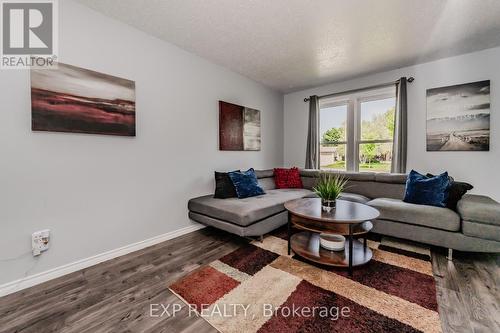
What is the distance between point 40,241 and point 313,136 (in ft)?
14.2

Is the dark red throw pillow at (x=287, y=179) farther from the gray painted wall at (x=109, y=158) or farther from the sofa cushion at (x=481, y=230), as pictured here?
the sofa cushion at (x=481, y=230)

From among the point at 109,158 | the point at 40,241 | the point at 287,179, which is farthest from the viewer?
the point at 287,179

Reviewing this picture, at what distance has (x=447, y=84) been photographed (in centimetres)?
311

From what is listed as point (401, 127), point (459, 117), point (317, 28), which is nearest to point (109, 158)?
point (317, 28)

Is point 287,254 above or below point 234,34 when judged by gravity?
below

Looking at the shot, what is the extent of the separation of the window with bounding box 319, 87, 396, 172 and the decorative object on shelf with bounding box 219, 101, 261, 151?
1511 millimetres

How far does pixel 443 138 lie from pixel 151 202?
427cm

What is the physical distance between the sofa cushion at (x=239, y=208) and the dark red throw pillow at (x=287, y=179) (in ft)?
2.93

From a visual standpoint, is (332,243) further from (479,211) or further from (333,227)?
(479,211)

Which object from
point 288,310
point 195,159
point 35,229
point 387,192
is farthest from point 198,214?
point 387,192

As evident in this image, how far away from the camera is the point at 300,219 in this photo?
2.17m

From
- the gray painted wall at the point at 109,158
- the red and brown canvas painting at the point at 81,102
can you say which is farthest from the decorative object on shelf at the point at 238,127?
the red and brown canvas painting at the point at 81,102

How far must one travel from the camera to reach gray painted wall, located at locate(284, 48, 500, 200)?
2.80m

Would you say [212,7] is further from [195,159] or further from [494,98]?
[494,98]
